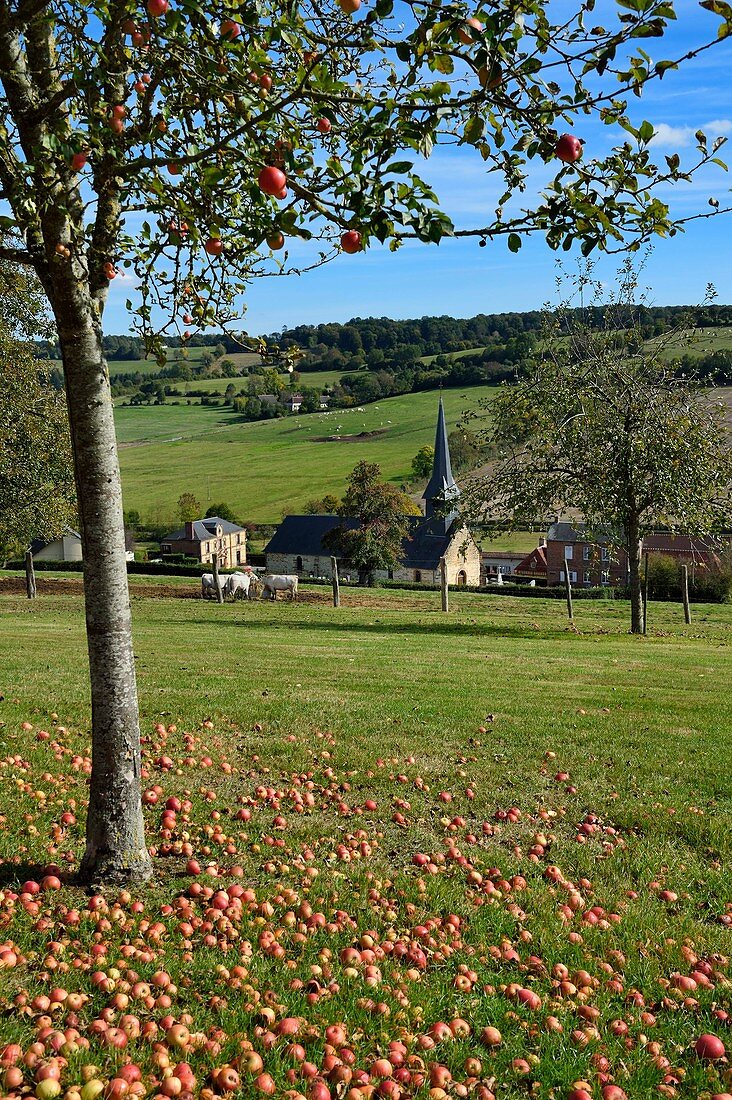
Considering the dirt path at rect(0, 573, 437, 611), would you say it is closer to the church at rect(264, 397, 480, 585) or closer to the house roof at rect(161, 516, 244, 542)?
the church at rect(264, 397, 480, 585)

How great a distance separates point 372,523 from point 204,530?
3200 centimetres

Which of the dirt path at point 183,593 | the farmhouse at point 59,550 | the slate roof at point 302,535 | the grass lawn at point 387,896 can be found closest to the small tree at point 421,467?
the slate roof at point 302,535

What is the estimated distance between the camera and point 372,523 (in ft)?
185

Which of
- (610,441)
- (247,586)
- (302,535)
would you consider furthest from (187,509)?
(610,441)

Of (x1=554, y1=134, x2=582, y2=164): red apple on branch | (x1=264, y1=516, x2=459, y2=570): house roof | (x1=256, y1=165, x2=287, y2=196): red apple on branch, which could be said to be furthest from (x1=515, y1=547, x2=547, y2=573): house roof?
(x1=256, y1=165, x2=287, y2=196): red apple on branch

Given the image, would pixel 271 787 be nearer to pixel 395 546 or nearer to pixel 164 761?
pixel 164 761

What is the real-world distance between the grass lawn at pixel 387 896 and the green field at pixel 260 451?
294ft

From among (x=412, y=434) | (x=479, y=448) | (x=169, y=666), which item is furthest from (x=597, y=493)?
(x=412, y=434)

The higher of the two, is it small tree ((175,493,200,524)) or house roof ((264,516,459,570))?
small tree ((175,493,200,524))

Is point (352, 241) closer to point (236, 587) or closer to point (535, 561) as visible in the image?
point (236, 587)

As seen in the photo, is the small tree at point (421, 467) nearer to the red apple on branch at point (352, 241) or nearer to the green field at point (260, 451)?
the green field at point (260, 451)

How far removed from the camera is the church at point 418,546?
226 feet

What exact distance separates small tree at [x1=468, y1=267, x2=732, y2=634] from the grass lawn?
37.5 feet

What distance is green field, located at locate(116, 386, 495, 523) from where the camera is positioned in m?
110
